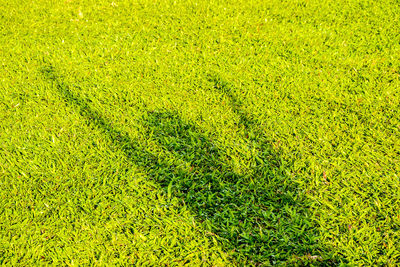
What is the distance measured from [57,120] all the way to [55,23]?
10.7ft

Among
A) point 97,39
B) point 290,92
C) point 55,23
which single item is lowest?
point 55,23

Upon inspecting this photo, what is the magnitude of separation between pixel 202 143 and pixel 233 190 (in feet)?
2.38

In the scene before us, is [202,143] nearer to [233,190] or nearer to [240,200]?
[233,190]

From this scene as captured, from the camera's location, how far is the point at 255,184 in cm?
316

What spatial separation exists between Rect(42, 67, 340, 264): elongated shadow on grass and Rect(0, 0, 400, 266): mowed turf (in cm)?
1

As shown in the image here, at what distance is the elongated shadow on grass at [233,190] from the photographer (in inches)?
105

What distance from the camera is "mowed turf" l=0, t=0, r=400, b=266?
2.72 m

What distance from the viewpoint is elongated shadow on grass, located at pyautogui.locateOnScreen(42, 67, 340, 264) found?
2678 millimetres

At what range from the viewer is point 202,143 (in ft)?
11.9

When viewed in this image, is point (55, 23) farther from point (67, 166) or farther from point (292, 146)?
point (292, 146)

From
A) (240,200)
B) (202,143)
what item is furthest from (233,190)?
(202,143)

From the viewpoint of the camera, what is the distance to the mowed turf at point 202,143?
8.92 feet

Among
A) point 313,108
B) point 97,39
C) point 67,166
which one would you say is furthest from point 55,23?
point 313,108

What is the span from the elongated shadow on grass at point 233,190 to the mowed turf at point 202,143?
1 cm
